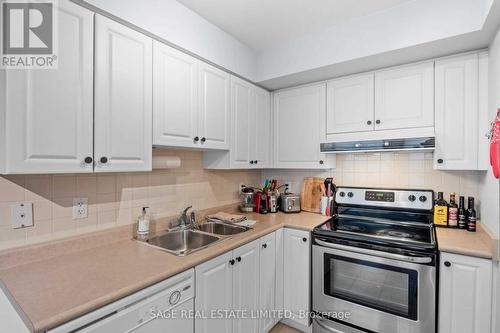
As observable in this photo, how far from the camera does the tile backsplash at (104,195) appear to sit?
51.3 inches

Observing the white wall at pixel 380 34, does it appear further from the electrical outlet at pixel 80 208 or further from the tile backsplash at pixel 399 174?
the electrical outlet at pixel 80 208

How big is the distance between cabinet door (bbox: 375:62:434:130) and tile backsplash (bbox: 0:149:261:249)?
62.0 inches

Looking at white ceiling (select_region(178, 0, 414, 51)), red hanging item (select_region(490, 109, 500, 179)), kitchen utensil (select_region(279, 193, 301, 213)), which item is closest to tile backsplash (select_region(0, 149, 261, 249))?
kitchen utensil (select_region(279, 193, 301, 213))

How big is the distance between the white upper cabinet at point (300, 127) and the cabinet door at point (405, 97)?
1.60 feet

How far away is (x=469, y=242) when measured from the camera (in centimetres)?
159

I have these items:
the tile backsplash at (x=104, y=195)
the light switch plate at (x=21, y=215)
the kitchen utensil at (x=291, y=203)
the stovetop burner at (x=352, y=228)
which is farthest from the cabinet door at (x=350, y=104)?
the light switch plate at (x=21, y=215)

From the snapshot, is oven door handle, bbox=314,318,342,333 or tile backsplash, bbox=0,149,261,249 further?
oven door handle, bbox=314,318,342,333

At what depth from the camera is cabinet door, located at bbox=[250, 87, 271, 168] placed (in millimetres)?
2531

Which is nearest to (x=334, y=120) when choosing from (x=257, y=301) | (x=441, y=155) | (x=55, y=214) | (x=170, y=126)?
(x=441, y=155)

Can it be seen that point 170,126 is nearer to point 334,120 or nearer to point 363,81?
point 334,120

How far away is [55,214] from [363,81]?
2.41 meters

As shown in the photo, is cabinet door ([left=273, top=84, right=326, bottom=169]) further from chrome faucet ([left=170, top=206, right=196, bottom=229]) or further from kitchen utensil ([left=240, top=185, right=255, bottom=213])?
chrome faucet ([left=170, top=206, right=196, bottom=229])

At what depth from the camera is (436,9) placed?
5.43 feet

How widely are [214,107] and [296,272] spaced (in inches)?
59.1
